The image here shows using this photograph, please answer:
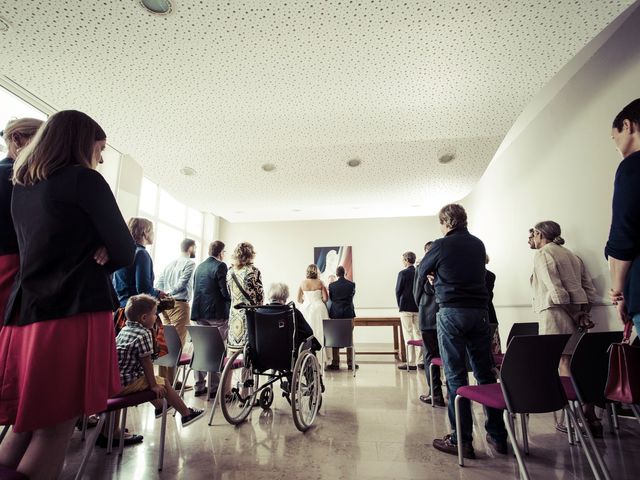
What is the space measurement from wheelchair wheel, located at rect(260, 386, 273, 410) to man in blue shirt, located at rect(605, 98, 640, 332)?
2.39 m

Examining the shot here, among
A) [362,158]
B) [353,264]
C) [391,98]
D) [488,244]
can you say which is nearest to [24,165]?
[391,98]

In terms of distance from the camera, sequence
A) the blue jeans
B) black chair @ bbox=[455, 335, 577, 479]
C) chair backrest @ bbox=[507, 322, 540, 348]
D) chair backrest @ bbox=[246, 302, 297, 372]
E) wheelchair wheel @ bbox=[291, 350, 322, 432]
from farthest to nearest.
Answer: chair backrest @ bbox=[507, 322, 540, 348] < chair backrest @ bbox=[246, 302, 297, 372] < wheelchair wheel @ bbox=[291, 350, 322, 432] < the blue jeans < black chair @ bbox=[455, 335, 577, 479]

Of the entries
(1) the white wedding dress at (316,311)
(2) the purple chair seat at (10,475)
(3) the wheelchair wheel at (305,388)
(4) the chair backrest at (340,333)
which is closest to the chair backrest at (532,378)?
(3) the wheelchair wheel at (305,388)

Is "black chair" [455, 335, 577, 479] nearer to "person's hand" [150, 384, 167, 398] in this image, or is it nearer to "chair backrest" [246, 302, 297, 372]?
"chair backrest" [246, 302, 297, 372]

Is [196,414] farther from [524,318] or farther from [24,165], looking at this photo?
[524,318]

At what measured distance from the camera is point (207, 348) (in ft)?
8.84

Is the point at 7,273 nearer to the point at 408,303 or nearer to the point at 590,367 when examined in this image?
the point at 590,367

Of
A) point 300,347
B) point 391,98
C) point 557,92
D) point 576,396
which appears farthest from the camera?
point 557,92

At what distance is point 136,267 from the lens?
8.05 ft

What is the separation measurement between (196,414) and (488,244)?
5096 millimetres

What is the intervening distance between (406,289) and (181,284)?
9.37ft

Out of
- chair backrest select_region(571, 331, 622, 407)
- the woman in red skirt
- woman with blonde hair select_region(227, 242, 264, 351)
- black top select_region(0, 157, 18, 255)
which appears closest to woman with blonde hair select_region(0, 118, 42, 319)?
black top select_region(0, 157, 18, 255)

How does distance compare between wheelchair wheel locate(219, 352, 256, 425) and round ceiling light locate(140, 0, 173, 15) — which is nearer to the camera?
round ceiling light locate(140, 0, 173, 15)

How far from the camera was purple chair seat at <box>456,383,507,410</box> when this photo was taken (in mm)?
1636
